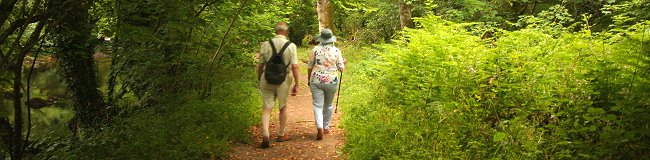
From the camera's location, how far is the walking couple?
6348 mm

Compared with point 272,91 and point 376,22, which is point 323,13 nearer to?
point 376,22

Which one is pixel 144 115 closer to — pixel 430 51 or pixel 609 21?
pixel 430 51

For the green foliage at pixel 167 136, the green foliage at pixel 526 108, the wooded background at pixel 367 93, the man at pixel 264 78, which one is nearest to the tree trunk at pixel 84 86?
the wooded background at pixel 367 93

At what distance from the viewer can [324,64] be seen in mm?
6789

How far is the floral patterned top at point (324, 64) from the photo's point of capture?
6785 millimetres

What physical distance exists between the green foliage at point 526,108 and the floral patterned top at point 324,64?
0.87m

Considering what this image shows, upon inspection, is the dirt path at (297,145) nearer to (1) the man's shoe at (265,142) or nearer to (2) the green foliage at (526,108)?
(1) the man's shoe at (265,142)

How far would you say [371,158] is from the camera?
206 inches

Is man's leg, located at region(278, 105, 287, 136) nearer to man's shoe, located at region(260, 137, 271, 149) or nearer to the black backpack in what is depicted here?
man's shoe, located at region(260, 137, 271, 149)

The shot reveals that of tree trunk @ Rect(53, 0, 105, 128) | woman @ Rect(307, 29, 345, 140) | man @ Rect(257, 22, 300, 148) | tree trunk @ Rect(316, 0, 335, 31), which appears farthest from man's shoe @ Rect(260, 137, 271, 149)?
tree trunk @ Rect(316, 0, 335, 31)

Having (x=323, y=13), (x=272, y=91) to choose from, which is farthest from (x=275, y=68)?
(x=323, y=13)

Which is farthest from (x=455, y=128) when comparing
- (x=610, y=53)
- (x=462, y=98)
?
(x=610, y=53)

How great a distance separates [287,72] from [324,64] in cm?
62

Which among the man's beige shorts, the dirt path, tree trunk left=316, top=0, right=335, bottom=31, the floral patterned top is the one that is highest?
tree trunk left=316, top=0, right=335, bottom=31
